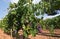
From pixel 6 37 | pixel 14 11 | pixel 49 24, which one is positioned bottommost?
pixel 6 37

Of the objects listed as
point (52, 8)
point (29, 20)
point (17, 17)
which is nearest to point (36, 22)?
point (29, 20)

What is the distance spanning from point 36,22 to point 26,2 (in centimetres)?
155

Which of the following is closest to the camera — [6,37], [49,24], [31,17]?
[31,17]

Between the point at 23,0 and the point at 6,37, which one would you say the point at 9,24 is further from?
the point at 6,37

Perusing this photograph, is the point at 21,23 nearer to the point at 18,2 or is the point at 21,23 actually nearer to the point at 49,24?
the point at 18,2

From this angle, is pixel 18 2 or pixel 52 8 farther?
pixel 52 8

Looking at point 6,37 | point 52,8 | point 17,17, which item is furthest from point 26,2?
point 6,37

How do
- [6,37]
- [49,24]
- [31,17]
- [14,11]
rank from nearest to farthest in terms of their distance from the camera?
1. [31,17]
2. [14,11]
3. [49,24]
4. [6,37]

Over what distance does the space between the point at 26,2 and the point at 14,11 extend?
1.04m

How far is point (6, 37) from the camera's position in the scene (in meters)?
19.7

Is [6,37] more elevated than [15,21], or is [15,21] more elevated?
[15,21]

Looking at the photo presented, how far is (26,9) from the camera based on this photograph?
1363cm

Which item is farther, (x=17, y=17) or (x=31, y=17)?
(x=17, y=17)

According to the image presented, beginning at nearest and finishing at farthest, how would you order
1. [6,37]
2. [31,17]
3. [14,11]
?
[31,17] → [14,11] → [6,37]
